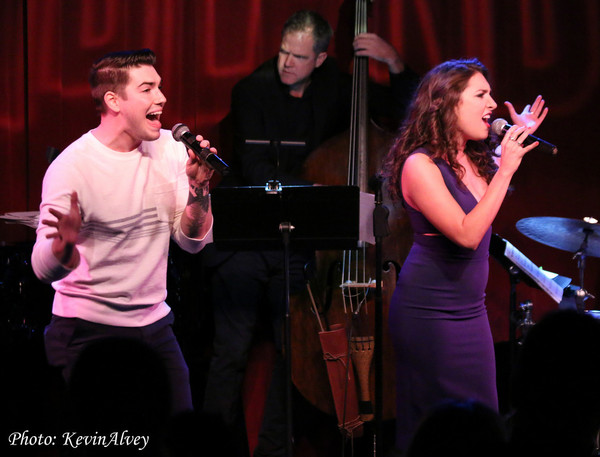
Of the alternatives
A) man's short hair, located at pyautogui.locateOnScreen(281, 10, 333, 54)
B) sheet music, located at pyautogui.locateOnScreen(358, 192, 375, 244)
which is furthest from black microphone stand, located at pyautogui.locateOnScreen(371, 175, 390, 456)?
man's short hair, located at pyautogui.locateOnScreen(281, 10, 333, 54)

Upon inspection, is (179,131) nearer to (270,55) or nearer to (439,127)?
(439,127)

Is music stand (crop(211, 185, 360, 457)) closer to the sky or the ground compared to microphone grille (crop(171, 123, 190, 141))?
closer to the ground

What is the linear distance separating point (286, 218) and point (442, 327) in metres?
0.82

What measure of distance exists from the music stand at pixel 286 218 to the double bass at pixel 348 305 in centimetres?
61

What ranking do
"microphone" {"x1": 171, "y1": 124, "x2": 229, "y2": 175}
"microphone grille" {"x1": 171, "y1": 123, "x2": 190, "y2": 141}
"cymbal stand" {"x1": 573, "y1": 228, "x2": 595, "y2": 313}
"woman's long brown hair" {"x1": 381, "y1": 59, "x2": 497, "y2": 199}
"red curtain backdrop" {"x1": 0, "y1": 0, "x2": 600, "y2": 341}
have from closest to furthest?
"microphone" {"x1": 171, "y1": 124, "x2": 229, "y2": 175} → "microphone grille" {"x1": 171, "y1": 123, "x2": 190, "y2": 141} → "woman's long brown hair" {"x1": 381, "y1": 59, "x2": 497, "y2": 199} → "cymbal stand" {"x1": 573, "y1": 228, "x2": 595, "y2": 313} → "red curtain backdrop" {"x1": 0, "y1": 0, "x2": 600, "y2": 341}

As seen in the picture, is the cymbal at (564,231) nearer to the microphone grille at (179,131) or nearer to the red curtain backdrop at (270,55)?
the red curtain backdrop at (270,55)

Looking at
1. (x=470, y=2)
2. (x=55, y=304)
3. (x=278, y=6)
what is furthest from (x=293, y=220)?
(x=470, y=2)

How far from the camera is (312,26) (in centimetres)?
385

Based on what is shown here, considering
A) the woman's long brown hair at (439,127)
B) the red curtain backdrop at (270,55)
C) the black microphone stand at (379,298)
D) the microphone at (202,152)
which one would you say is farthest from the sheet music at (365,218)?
the red curtain backdrop at (270,55)

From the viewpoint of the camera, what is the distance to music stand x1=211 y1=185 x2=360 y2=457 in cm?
292

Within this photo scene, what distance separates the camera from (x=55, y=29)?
4.12 m

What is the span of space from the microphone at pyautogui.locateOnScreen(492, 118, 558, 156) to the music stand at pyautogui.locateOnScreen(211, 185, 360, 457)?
63 cm

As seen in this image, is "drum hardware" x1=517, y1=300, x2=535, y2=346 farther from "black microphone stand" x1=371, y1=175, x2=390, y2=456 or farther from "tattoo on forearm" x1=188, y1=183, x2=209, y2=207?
"tattoo on forearm" x1=188, y1=183, x2=209, y2=207

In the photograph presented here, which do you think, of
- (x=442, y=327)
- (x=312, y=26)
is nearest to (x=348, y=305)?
(x=442, y=327)
